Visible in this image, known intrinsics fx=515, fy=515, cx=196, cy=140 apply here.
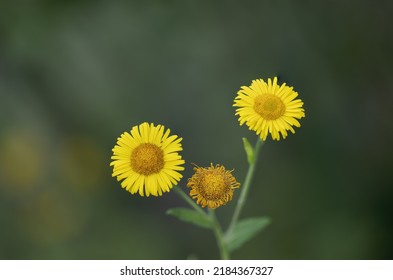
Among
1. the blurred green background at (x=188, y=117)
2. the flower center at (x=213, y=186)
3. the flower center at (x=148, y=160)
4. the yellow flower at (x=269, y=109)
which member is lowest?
the flower center at (x=213, y=186)

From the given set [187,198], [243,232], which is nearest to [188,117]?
[243,232]

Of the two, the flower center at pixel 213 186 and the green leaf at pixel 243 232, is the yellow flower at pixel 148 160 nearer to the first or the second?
the flower center at pixel 213 186

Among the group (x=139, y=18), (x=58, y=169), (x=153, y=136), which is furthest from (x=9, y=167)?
(x=153, y=136)

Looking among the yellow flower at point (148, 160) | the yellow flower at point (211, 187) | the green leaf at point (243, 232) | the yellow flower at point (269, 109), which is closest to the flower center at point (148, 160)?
the yellow flower at point (148, 160)

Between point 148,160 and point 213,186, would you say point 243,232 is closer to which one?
point 213,186

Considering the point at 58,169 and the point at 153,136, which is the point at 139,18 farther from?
the point at 153,136

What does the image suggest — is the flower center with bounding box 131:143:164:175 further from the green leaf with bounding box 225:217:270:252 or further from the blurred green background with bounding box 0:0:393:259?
the blurred green background with bounding box 0:0:393:259
